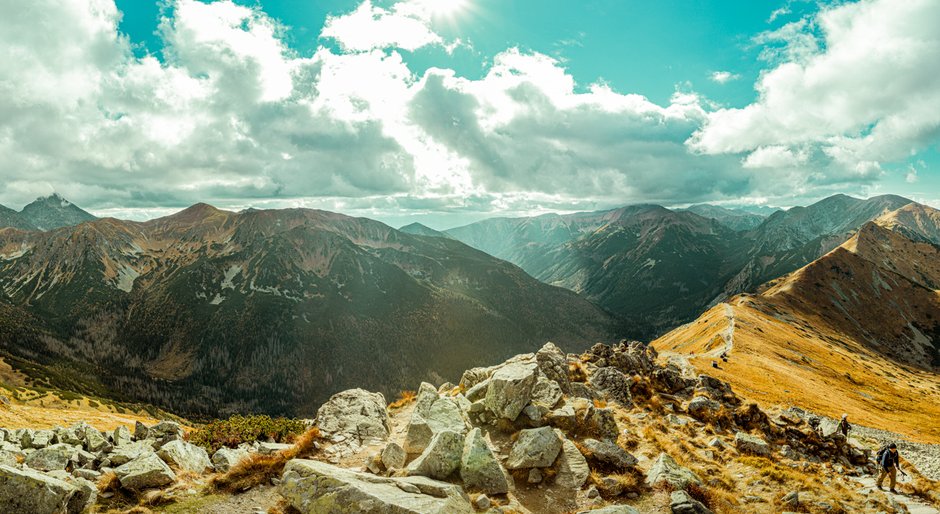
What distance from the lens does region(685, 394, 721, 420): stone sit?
111 ft

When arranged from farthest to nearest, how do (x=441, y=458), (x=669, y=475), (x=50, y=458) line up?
(x=669, y=475), (x=50, y=458), (x=441, y=458)

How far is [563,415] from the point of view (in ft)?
79.0

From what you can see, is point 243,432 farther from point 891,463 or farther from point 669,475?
point 891,463

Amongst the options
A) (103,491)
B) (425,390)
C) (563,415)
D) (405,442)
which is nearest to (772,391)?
(563,415)

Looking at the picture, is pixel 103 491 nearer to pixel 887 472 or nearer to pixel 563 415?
pixel 563 415

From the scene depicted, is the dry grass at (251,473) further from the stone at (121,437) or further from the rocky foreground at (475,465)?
the stone at (121,437)

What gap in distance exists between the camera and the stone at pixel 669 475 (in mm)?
18672

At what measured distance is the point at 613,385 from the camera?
35.3 m

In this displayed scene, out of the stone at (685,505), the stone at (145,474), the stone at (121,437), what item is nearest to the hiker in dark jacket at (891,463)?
the stone at (685,505)

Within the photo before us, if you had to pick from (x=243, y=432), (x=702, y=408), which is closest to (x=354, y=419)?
(x=243, y=432)

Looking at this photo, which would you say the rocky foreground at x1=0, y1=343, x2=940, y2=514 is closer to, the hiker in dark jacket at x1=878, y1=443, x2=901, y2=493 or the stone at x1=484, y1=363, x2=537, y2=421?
the stone at x1=484, y1=363, x2=537, y2=421

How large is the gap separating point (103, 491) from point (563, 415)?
21958 millimetres

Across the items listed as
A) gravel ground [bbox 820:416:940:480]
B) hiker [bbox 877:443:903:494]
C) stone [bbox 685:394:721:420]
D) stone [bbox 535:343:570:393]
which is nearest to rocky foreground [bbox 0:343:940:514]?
hiker [bbox 877:443:903:494]

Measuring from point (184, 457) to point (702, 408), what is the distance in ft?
124
